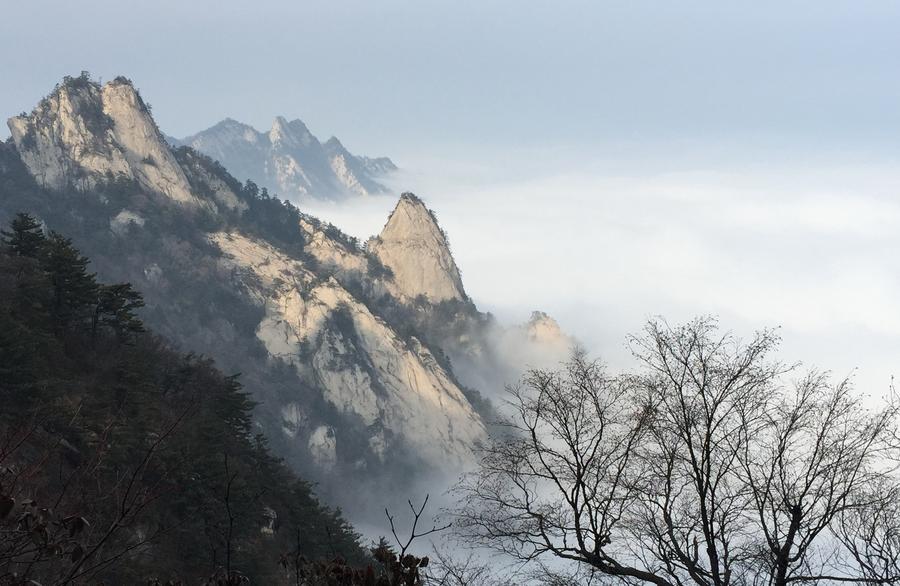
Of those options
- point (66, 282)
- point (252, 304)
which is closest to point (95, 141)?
point (252, 304)

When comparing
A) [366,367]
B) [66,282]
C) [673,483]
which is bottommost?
[673,483]

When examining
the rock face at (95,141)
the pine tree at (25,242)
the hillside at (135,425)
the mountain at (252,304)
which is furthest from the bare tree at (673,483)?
the rock face at (95,141)

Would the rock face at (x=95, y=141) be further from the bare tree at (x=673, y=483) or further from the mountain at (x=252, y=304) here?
the bare tree at (x=673, y=483)

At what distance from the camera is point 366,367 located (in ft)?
501

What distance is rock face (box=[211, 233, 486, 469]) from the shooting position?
149m

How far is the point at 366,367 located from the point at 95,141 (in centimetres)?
8065

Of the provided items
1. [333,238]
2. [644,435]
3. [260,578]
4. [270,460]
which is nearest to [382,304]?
[333,238]

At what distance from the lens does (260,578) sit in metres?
32.1

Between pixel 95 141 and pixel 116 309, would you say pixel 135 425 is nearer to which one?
pixel 116 309

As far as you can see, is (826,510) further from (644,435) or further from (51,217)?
(51,217)

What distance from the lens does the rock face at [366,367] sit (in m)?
149

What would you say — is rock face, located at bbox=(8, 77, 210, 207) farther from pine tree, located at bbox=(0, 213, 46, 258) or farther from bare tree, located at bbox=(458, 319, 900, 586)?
bare tree, located at bbox=(458, 319, 900, 586)

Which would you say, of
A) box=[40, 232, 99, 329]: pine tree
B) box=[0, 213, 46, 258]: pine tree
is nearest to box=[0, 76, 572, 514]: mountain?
box=[0, 213, 46, 258]: pine tree

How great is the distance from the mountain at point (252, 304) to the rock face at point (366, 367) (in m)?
0.28
